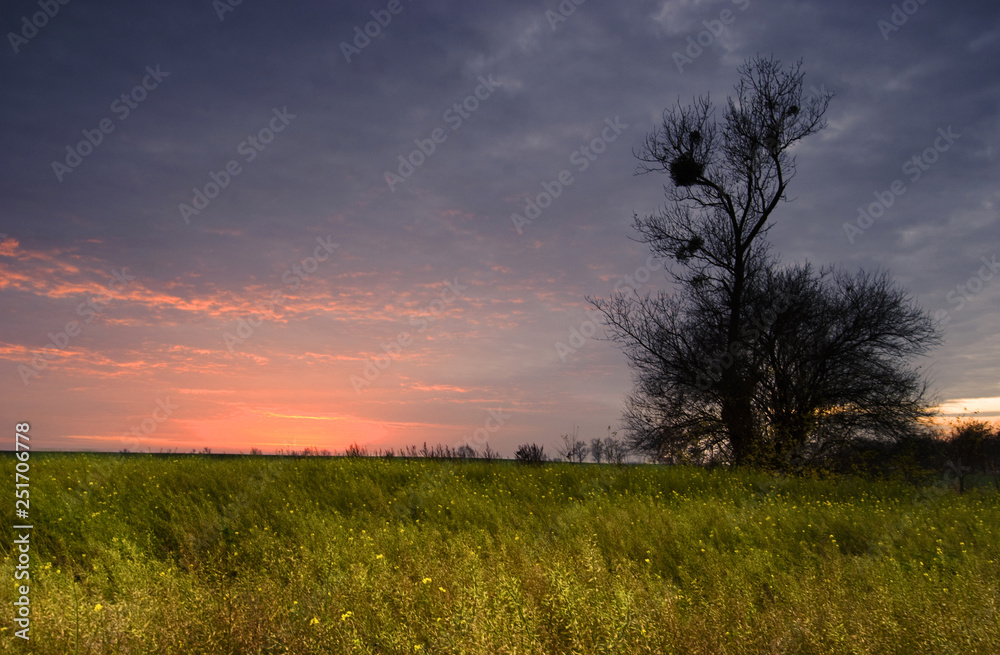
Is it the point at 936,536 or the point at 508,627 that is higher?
the point at 508,627

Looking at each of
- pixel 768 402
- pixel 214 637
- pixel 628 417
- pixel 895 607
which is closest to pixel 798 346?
pixel 768 402

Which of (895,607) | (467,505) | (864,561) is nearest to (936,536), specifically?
(864,561)

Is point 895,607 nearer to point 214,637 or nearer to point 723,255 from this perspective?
point 214,637

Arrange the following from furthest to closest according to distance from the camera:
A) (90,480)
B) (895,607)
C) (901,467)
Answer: (901,467) → (90,480) → (895,607)

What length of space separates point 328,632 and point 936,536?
8.71 meters

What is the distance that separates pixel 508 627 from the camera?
4125 millimetres

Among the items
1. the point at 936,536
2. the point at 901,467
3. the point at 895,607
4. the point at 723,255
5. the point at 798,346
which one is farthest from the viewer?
the point at 723,255

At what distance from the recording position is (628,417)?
18.9 metres

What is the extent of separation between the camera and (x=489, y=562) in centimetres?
653

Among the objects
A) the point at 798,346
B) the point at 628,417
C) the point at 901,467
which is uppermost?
the point at 798,346

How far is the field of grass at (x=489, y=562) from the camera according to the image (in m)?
4.30

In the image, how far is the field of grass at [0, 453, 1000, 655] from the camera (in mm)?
4305

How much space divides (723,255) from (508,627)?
17.3 metres

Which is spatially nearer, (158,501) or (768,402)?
(158,501)
